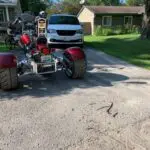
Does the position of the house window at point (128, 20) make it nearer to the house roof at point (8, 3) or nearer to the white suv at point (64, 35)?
the house roof at point (8, 3)

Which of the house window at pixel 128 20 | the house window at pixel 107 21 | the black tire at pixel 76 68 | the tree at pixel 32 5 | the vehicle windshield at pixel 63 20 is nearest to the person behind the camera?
the black tire at pixel 76 68

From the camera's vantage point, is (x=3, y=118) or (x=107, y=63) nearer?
(x=3, y=118)

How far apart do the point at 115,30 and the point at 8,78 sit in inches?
1244

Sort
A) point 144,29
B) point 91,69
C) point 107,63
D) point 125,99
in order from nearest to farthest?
point 125,99 < point 91,69 < point 107,63 < point 144,29

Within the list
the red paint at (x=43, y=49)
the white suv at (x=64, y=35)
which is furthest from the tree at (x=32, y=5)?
the red paint at (x=43, y=49)

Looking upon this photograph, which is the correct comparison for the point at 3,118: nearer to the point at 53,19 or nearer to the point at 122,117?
the point at 122,117

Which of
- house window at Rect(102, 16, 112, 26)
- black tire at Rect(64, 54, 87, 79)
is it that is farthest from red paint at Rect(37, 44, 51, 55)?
house window at Rect(102, 16, 112, 26)

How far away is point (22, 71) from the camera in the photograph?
8.04m

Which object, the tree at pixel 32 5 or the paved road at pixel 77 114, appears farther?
the tree at pixel 32 5

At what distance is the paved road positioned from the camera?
4.67 meters

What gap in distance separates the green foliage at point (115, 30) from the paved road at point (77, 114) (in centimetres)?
2748

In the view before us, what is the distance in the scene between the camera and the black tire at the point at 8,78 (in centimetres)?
702

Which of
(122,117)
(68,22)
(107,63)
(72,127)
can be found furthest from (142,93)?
(68,22)

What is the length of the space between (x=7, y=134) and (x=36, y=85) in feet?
9.83
